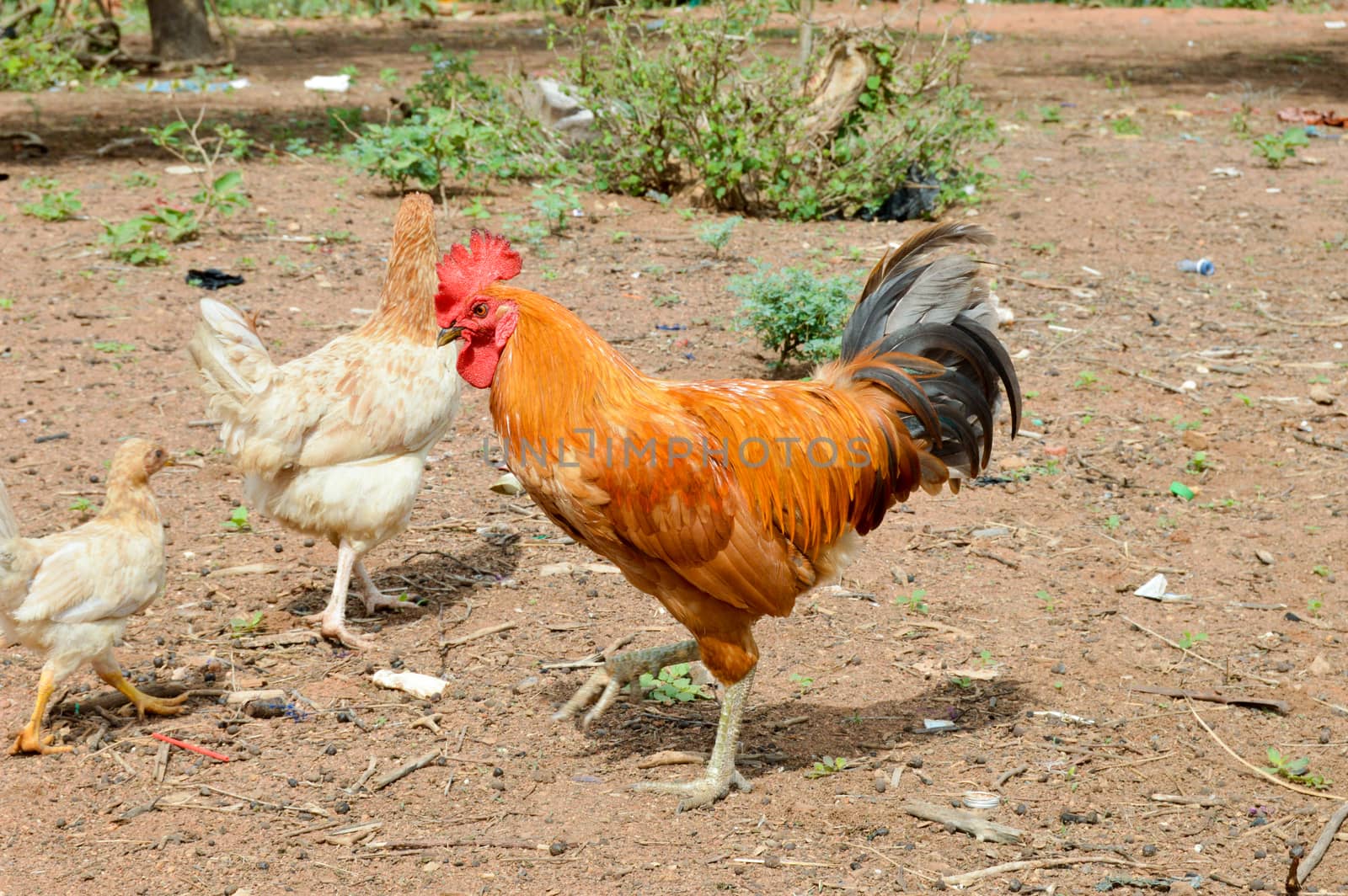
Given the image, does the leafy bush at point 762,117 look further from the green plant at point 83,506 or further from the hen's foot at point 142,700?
the hen's foot at point 142,700

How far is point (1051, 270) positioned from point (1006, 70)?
9790 mm

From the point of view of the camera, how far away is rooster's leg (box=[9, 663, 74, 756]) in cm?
417

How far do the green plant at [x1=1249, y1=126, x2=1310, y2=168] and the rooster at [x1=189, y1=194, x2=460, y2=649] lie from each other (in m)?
10.2

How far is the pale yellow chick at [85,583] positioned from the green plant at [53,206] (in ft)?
20.8

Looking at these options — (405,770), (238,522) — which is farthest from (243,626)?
(405,770)

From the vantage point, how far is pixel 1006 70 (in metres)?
18.2

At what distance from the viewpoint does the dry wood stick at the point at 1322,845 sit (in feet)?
12.0

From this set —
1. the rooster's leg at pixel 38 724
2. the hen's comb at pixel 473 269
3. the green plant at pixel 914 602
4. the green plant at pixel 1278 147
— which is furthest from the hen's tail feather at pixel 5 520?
the green plant at pixel 1278 147

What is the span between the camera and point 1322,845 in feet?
12.4

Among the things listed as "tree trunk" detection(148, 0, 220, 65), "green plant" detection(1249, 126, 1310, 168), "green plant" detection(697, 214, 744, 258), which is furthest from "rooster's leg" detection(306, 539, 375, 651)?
"tree trunk" detection(148, 0, 220, 65)

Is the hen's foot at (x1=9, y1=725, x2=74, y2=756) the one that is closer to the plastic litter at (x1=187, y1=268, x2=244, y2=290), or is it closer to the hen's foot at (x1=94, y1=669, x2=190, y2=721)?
the hen's foot at (x1=94, y1=669, x2=190, y2=721)

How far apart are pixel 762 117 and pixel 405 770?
7256mm

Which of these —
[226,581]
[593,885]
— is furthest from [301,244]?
[593,885]

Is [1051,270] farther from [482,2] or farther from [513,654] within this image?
[482,2]
